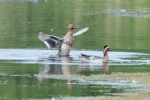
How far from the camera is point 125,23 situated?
128 ft

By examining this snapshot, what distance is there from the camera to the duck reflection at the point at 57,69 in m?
17.4

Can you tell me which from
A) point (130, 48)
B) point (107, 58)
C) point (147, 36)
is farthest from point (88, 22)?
point (107, 58)

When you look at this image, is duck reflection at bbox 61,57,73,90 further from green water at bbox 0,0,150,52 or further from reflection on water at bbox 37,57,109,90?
green water at bbox 0,0,150,52

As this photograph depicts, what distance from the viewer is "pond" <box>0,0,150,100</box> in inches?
597

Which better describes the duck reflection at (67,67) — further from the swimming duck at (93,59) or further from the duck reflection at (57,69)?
the swimming duck at (93,59)

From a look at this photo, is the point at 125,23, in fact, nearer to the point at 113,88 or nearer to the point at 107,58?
the point at 107,58

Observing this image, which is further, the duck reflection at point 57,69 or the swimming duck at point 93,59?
the swimming duck at point 93,59

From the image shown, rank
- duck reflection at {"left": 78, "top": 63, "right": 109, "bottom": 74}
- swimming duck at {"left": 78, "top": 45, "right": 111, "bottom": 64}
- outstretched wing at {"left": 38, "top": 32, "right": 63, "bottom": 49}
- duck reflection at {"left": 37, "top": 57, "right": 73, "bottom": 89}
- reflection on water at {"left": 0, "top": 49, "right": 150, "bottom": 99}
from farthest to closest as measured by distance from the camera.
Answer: outstretched wing at {"left": 38, "top": 32, "right": 63, "bottom": 49}
swimming duck at {"left": 78, "top": 45, "right": 111, "bottom": 64}
duck reflection at {"left": 78, "top": 63, "right": 109, "bottom": 74}
duck reflection at {"left": 37, "top": 57, "right": 73, "bottom": 89}
reflection on water at {"left": 0, "top": 49, "right": 150, "bottom": 99}

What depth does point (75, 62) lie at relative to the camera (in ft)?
69.3

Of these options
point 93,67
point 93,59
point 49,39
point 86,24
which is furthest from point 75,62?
point 86,24

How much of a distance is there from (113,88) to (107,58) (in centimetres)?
541

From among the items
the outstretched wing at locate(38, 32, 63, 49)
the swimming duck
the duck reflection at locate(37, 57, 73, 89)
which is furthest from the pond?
the outstretched wing at locate(38, 32, 63, 49)

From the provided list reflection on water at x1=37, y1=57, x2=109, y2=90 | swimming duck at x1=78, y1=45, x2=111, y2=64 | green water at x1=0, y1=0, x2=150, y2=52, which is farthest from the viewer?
green water at x1=0, y1=0, x2=150, y2=52

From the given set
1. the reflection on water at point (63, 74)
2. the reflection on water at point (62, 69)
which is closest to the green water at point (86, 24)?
the reflection on water at point (63, 74)
